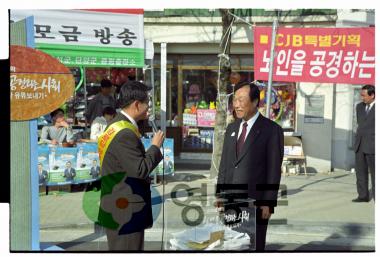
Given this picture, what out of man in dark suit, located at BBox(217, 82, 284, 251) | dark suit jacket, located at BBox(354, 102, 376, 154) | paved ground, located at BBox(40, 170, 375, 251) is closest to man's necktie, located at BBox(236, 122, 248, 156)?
man in dark suit, located at BBox(217, 82, 284, 251)

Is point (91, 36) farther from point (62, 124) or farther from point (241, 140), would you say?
point (62, 124)

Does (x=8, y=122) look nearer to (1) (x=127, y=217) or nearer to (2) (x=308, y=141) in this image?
(1) (x=127, y=217)

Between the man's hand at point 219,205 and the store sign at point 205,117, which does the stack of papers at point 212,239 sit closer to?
the man's hand at point 219,205

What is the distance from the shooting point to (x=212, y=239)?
4.34m

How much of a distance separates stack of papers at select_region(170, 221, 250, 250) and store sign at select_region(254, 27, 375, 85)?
7.78 ft

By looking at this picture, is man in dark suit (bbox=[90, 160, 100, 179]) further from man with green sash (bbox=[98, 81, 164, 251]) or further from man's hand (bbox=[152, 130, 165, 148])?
man's hand (bbox=[152, 130, 165, 148])

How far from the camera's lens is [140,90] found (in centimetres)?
390

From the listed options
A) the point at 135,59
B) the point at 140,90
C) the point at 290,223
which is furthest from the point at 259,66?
the point at 140,90

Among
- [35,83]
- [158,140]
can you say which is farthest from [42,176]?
[158,140]

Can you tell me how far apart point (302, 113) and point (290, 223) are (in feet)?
12.8

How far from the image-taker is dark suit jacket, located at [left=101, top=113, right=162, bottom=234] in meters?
3.70

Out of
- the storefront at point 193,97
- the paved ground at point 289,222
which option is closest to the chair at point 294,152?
the paved ground at point 289,222

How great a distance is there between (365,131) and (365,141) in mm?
161

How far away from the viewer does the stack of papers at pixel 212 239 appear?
432 cm
